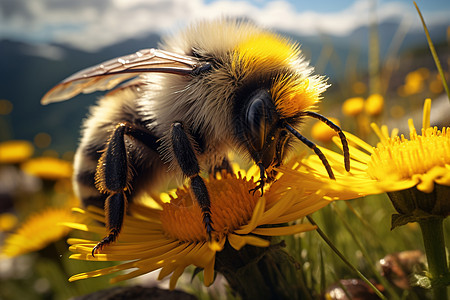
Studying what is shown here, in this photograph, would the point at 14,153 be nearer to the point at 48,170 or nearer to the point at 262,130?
the point at 48,170

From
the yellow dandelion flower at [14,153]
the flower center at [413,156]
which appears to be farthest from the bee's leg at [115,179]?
the yellow dandelion flower at [14,153]

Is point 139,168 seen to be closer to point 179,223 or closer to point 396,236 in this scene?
point 179,223

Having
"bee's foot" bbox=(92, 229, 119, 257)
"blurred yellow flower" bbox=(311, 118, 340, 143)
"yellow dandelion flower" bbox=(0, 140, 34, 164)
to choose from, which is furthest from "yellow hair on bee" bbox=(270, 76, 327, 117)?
"yellow dandelion flower" bbox=(0, 140, 34, 164)

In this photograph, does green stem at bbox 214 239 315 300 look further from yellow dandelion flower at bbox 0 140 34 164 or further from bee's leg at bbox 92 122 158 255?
yellow dandelion flower at bbox 0 140 34 164

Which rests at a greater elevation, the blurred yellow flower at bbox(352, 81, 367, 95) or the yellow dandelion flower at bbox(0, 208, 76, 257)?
the blurred yellow flower at bbox(352, 81, 367, 95)

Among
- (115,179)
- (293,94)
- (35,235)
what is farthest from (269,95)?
(35,235)

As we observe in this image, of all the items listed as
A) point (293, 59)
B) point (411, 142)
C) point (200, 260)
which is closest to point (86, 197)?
point (200, 260)

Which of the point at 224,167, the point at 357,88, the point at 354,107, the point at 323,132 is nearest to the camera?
the point at 224,167
